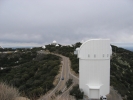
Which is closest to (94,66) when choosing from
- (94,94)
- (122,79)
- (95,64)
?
(95,64)

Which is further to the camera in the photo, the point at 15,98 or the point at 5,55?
the point at 5,55

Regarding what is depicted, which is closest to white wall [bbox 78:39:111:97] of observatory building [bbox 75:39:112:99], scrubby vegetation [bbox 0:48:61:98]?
observatory building [bbox 75:39:112:99]

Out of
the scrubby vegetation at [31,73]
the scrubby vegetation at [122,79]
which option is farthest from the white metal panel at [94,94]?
the scrubby vegetation at [31,73]

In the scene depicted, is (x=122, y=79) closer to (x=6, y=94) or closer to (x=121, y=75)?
(x=121, y=75)

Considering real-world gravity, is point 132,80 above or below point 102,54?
below

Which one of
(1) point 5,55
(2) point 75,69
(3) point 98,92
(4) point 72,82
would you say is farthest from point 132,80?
(1) point 5,55

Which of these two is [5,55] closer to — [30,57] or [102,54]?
[30,57]

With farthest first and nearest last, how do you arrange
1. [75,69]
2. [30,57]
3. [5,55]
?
[5,55] < [30,57] < [75,69]
